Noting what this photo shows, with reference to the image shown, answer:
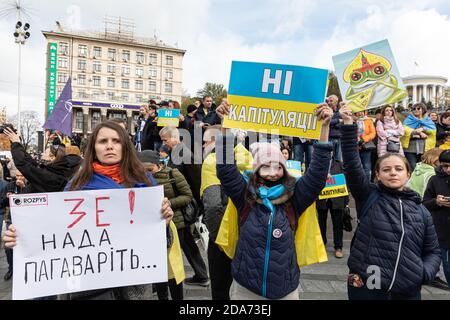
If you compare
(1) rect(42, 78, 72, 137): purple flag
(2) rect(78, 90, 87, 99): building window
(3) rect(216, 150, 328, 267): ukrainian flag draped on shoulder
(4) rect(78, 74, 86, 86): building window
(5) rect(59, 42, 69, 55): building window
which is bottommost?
(3) rect(216, 150, 328, 267): ukrainian flag draped on shoulder

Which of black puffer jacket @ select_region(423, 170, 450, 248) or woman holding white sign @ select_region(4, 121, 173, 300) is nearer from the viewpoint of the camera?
woman holding white sign @ select_region(4, 121, 173, 300)

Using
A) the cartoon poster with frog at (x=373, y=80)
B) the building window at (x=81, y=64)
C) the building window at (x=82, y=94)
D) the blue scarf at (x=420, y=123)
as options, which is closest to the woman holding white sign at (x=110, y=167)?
the cartoon poster with frog at (x=373, y=80)

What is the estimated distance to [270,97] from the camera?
282cm

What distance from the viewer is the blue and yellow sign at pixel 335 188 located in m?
5.36

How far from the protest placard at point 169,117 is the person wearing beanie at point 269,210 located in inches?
234

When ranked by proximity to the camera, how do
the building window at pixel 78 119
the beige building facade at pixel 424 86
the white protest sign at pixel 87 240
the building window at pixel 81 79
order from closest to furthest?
the white protest sign at pixel 87 240, the building window at pixel 78 119, the beige building facade at pixel 424 86, the building window at pixel 81 79

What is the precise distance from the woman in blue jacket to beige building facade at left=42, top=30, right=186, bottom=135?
67848mm

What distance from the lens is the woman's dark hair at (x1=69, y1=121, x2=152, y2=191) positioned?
2.25m

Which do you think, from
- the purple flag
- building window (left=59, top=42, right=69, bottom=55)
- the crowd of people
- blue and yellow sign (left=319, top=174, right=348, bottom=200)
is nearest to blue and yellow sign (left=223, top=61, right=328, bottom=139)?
the crowd of people

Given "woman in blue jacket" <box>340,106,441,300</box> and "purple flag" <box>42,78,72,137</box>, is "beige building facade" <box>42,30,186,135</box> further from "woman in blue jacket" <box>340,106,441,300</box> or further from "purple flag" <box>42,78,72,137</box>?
"woman in blue jacket" <box>340,106,441,300</box>

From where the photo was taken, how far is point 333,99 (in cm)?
627

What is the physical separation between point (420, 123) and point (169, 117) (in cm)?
605

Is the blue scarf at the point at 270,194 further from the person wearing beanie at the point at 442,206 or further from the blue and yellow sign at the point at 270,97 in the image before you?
the person wearing beanie at the point at 442,206
